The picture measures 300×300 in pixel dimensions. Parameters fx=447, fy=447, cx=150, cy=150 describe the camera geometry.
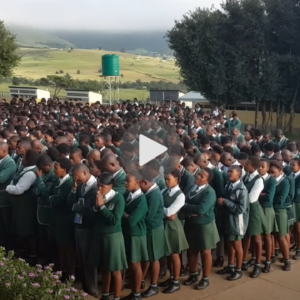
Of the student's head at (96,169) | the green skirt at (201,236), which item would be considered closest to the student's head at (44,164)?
the student's head at (96,169)

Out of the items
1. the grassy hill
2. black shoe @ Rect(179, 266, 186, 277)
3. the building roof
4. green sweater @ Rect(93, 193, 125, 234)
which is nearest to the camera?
green sweater @ Rect(93, 193, 125, 234)

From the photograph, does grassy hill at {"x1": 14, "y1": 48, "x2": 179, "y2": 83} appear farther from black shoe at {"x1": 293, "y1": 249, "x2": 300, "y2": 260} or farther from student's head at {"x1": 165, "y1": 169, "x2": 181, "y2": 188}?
student's head at {"x1": 165, "y1": 169, "x2": 181, "y2": 188}

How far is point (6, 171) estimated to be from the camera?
5559 millimetres

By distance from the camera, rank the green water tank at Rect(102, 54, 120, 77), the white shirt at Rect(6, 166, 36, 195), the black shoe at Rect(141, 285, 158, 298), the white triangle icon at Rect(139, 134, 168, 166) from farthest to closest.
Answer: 1. the green water tank at Rect(102, 54, 120, 77)
2. the white shirt at Rect(6, 166, 36, 195)
3. the white triangle icon at Rect(139, 134, 168, 166)
4. the black shoe at Rect(141, 285, 158, 298)

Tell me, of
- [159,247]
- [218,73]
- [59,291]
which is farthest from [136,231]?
[218,73]

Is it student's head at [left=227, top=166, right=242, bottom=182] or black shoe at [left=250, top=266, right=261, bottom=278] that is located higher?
student's head at [left=227, top=166, right=242, bottom=182]

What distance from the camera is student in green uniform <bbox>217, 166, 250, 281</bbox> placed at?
5059mm

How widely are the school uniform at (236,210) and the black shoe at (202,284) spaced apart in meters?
0.56

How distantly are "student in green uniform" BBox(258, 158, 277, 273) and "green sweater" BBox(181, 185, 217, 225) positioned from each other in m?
0.85

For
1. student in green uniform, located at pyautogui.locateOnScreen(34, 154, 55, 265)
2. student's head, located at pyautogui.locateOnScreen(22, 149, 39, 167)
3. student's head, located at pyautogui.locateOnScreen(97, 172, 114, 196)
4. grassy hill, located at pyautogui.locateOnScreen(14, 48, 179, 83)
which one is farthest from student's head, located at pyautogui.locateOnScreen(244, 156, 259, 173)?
grassy hill, located at pyautogui.locateOnScreen(14, 48, 179, 83)

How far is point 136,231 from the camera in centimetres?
449

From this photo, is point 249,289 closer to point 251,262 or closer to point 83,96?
point 251,262

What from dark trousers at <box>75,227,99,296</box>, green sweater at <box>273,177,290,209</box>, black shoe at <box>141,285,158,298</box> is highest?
green sweater at <box>273,177,290,209</box>

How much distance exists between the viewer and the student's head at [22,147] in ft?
19.9
